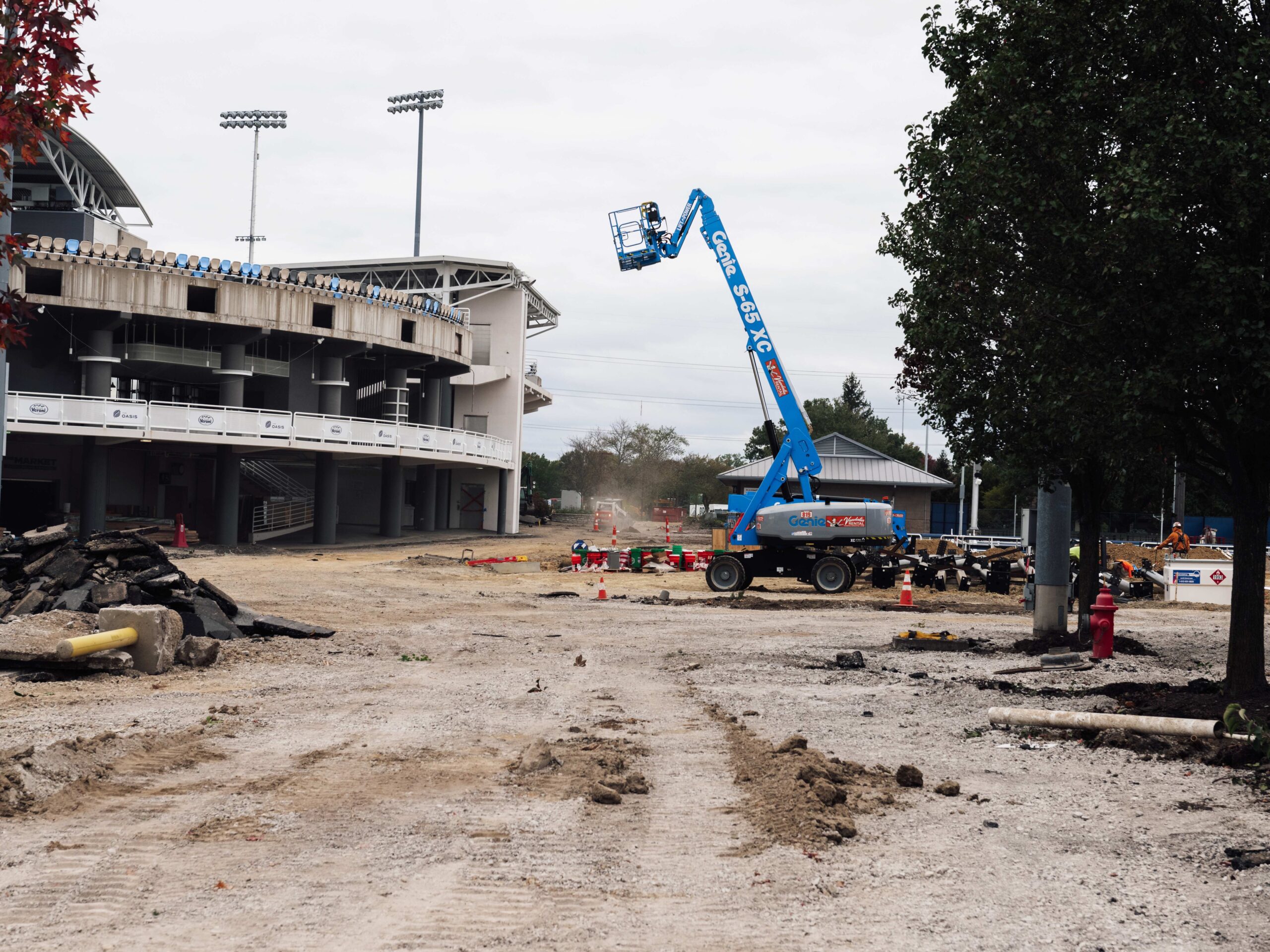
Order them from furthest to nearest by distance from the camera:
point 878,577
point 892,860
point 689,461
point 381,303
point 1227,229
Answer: point 689,461
point 381,303
point 878,577
point 1227,229
point 892,860

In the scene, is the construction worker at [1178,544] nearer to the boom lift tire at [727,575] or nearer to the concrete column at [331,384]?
the boom lift tire at [727,575]

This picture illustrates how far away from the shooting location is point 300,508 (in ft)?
177

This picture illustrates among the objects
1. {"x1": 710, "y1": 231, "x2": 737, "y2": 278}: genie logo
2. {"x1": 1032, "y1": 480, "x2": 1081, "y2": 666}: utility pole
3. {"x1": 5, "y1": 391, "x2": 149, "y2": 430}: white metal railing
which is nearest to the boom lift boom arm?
{"x1": 710, "y1": 231, "x2": 737, "y2": 278}: genie logo

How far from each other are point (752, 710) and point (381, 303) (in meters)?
41.5

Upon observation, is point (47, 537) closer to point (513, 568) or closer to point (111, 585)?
point (111, 585)

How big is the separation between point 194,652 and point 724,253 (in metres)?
19.4

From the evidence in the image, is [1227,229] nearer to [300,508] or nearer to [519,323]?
[300,508]

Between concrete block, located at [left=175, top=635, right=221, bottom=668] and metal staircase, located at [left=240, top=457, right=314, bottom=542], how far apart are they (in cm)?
3655

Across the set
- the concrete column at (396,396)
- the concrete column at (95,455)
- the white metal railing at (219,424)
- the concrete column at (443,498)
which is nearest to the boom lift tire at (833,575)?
the white metal railing at (219,424)

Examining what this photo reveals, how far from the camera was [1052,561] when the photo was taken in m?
18.0

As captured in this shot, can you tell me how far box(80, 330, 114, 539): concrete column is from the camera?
42.5 m

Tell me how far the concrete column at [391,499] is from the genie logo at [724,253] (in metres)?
27.1

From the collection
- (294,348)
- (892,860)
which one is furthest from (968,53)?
(294,348)

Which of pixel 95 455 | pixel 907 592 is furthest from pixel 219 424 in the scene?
pixel 907 592
